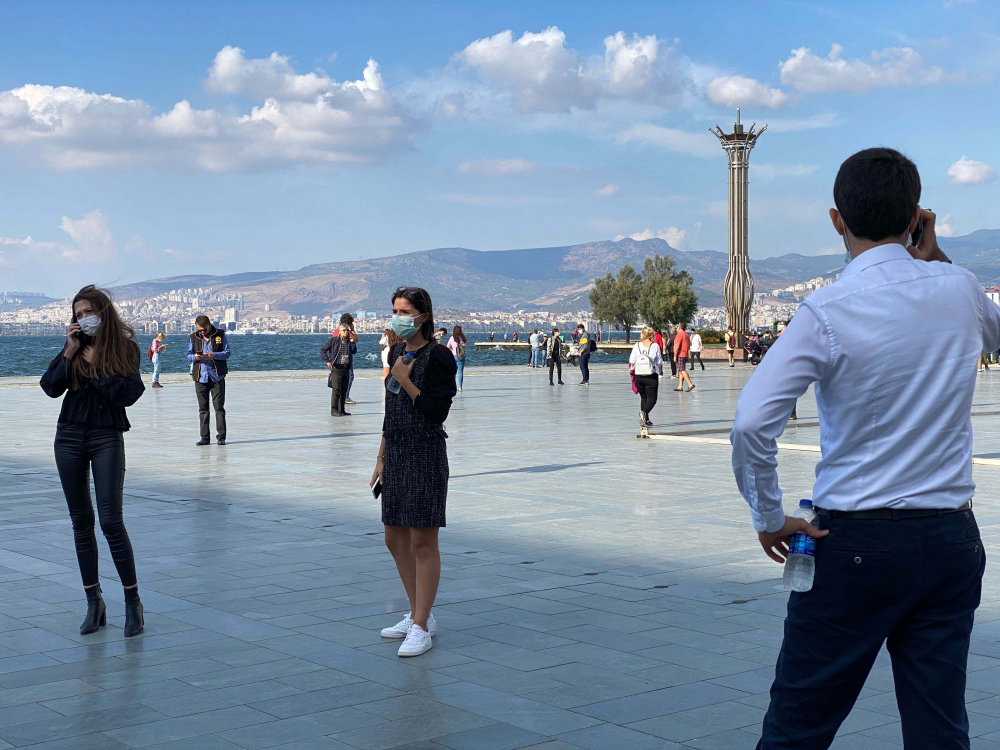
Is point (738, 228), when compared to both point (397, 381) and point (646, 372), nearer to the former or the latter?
point (646, 372)

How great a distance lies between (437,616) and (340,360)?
1407 cm

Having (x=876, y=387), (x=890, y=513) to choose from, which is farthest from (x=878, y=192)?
(x=890, y=513)

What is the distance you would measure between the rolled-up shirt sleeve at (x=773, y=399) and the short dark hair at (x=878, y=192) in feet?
0.91

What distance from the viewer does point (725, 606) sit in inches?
243

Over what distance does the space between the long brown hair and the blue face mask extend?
1432 mm

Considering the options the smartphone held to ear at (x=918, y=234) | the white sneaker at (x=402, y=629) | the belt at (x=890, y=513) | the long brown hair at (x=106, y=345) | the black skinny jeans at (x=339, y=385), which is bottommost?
the white sneaker at (x=402, y=629)

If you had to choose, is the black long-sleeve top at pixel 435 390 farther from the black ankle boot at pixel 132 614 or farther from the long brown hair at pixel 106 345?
the black ankle boot at pixel 132 614

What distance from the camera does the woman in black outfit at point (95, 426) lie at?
18.8 ft

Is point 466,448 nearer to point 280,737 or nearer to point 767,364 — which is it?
point 280,737

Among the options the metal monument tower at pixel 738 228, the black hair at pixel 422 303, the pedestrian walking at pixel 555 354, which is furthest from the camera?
the metal monument tower at pixel 738 228

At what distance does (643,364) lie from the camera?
16.2 meters

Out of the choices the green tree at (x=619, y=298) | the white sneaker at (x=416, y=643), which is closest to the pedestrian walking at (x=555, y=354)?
the white sneaker at (x=416, y=643)

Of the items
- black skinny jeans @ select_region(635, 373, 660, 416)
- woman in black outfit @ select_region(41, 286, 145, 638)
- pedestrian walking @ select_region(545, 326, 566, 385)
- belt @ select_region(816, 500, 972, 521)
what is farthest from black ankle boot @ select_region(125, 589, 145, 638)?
pedestrian walking @ select_region(545, 326, 566, 385)

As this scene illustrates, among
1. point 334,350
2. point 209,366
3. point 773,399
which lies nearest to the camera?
point 773,399
